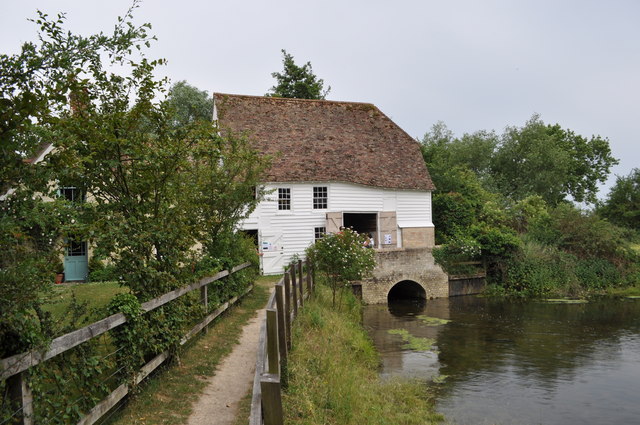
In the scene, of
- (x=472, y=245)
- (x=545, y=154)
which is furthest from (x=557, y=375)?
(x=545, y=154)

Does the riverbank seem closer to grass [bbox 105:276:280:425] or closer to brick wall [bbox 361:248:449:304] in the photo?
grass [bbox 105:276:280:425]

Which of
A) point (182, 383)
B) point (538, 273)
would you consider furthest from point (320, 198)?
point (182, 383)

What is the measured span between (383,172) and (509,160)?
987 inches

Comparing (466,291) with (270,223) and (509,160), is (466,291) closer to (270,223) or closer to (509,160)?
(270,223)

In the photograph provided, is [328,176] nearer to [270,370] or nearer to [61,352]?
[270,370]

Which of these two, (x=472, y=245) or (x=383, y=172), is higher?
(x=383, y=172)

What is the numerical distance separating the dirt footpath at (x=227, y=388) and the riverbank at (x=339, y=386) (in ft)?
2.24

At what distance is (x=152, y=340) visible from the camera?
6836 millimetres

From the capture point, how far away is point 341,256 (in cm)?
1702

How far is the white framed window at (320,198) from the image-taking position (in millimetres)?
25875

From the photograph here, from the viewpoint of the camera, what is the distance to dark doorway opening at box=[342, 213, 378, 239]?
2802 centimetres

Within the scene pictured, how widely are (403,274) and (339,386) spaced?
17403 mm

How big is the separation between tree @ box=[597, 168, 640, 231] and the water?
63.1 feet

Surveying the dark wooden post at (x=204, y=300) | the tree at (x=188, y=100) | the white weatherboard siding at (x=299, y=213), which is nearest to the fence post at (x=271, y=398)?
the dark wooden post at (x=204, y=300)
